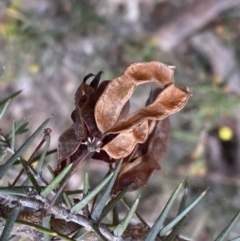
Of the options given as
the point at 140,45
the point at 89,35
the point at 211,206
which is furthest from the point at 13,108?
the point at 211,206

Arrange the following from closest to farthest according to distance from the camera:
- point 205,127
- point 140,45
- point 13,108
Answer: point 205,127, point 140,45, point 13,108

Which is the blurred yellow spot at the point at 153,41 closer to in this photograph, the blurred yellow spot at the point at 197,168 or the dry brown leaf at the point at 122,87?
the blurred yellow spot at the point at 197,168

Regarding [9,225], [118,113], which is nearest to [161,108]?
[118,113]

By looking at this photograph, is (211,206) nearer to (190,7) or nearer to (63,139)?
(190,7)

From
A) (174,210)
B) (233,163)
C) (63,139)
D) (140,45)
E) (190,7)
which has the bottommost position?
(174,210)

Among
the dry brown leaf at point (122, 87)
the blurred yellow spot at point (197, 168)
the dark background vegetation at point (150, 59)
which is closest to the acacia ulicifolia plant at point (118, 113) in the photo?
the dry brown leaf at point (122, 87)

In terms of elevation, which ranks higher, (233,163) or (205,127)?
(205,127)
